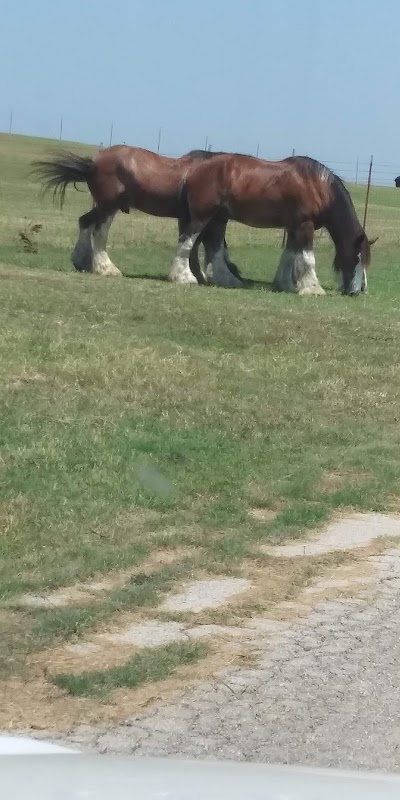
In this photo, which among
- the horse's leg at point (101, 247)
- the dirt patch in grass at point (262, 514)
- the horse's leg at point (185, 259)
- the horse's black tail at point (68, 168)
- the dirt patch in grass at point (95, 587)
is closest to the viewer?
the dirt patch in grass at point (95, 587)

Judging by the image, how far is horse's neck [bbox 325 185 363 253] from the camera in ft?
64.1

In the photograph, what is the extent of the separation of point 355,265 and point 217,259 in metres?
2.22

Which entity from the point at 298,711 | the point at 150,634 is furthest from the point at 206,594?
the point at 298,711

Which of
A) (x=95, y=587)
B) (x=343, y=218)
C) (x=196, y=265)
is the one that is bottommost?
(x=95, y=587)

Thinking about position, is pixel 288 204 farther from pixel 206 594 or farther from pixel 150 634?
pixel 150 634

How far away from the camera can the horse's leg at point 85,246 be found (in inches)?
765

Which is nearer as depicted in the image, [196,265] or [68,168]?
[68,168]

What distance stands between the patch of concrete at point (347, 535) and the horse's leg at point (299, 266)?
36.9 ft

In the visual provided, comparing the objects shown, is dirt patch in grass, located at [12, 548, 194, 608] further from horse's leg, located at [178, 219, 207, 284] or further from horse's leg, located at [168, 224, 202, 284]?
horse's leg, located at [178, 219, 207, 284]

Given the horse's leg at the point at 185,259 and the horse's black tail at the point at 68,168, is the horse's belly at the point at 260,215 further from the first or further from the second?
the horse's black tail at the point at 68,168

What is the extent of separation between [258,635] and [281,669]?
0.43 m

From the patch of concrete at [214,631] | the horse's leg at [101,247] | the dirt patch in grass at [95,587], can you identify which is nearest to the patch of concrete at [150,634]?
the patch of concrete at [214,631]

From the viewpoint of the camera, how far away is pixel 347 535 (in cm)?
757

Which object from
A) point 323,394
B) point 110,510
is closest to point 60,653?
point 110,510
